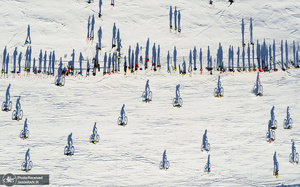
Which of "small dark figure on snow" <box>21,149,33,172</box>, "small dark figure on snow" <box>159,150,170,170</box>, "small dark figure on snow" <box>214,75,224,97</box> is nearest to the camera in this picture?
"small dark figure on snow" <box>21,149,33,172</box>

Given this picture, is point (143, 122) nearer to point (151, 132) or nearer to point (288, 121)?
point (151, 132)

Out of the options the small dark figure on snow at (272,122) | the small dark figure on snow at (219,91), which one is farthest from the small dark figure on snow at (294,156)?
the small dark figure on snow at (219,91)

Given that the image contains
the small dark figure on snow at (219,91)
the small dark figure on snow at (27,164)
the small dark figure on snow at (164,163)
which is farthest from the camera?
the small dark figure on snow at (219,91)

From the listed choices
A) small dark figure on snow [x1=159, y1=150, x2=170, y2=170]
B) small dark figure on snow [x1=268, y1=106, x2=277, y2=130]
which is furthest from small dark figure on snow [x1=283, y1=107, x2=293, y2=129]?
small dark figure on snow [x1=159, y1=150, x2=170, y2=170]

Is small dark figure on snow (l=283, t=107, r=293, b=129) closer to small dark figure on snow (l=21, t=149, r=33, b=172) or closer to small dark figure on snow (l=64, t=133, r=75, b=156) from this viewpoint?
small dark figure on snow (l=64, t=133, r=75, b=156)

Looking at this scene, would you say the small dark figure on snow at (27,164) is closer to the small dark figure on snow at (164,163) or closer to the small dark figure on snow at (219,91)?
the small dark figure on snow at (164,163)

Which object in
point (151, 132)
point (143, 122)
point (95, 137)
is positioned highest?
point (143, 122)

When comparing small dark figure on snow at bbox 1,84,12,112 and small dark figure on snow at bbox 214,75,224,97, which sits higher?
small dark figure on snow at bbox 214,75,224,97

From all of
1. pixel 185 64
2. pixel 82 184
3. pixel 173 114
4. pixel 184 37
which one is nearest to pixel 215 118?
pixel 173 114

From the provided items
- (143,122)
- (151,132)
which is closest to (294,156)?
(151,132)

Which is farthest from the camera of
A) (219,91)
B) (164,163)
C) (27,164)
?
(219,91)
